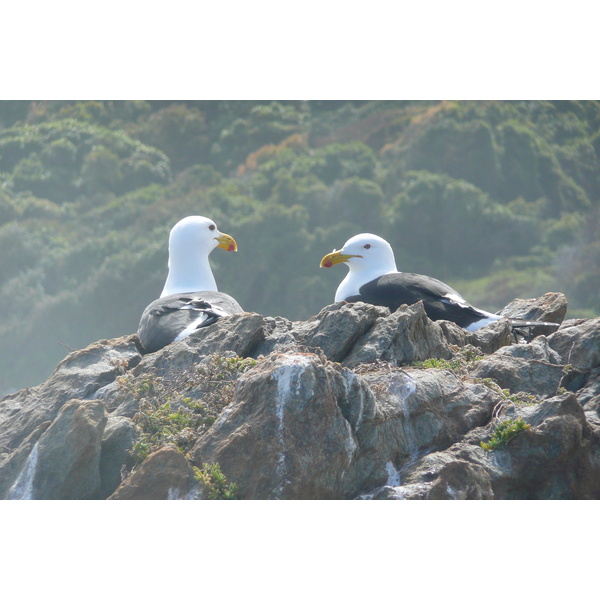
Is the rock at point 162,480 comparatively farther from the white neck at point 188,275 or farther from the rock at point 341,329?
the white neck at point 188,275

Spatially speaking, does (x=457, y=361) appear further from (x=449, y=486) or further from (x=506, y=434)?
(x=449, y=486)

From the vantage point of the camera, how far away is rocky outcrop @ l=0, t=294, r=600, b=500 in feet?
23.3

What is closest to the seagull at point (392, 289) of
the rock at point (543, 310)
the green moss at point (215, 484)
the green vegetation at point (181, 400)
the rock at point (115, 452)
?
the rock at point (543, 310)

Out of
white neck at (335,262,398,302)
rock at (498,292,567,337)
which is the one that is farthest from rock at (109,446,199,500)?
rock at (498,292,567,337)

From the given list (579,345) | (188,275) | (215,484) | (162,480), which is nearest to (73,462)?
(162,480)

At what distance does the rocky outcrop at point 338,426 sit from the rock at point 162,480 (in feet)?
0.03

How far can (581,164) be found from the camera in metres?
34.3

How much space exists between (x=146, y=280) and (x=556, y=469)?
25.8m

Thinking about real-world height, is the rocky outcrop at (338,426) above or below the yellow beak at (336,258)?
below

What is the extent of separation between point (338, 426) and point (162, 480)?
→ 53.1 inches

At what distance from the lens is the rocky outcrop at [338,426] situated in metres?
7.10

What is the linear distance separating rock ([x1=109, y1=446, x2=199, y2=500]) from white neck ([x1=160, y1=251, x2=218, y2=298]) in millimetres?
4704

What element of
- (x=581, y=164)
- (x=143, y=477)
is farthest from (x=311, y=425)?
(x=581, y=164)

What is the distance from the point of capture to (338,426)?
7195 millimetres
